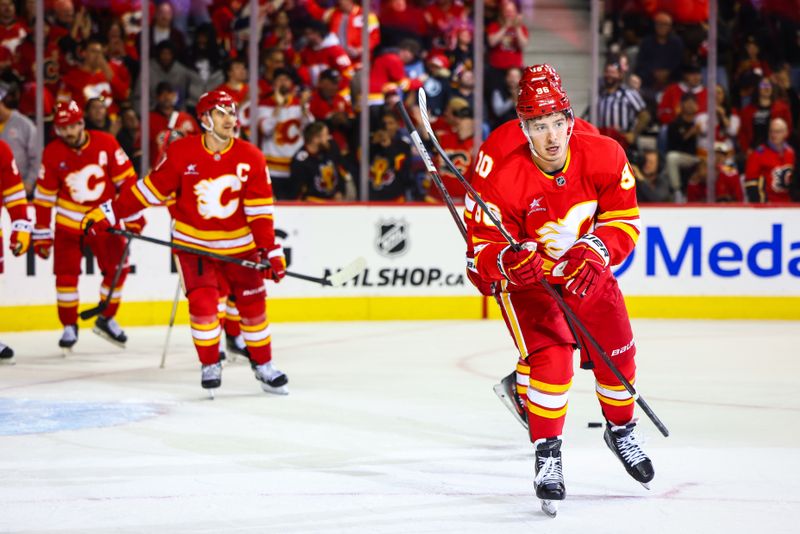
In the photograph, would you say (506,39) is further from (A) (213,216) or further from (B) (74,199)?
(A) (213,216)

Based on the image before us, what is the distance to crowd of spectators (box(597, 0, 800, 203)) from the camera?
9750mm

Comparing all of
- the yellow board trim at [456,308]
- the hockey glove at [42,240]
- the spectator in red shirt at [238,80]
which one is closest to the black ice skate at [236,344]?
the hockey glove at [42,240]

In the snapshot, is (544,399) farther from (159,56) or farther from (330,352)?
(159,56)

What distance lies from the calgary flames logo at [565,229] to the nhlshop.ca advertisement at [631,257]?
5.44 metres

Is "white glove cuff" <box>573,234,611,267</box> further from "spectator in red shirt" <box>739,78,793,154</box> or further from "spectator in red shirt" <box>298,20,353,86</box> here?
"spectator in red shirt" <box>739,78,793,154</box>

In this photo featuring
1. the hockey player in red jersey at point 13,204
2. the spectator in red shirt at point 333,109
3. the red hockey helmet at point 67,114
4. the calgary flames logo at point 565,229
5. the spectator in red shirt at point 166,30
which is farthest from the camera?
the spectator in red shirt at point 333,109

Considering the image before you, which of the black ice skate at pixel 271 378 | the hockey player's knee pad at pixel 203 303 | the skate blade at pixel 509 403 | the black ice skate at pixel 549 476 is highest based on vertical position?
the hockey player's knee pad at pixel 203 303

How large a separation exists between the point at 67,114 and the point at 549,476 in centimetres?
452

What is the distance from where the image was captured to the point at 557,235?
3910mm

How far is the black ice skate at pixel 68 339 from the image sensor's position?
763cm

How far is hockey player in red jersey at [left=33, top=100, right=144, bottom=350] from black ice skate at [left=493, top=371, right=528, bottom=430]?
3089 millimetres

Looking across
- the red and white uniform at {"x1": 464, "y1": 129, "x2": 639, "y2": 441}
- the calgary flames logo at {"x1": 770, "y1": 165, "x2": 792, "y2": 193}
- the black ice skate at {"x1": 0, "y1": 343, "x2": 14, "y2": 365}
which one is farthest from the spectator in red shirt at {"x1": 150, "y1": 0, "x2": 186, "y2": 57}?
the red and white uniform at {"x1": 464, "y1": 129, "x2": 639, "y2": 441}

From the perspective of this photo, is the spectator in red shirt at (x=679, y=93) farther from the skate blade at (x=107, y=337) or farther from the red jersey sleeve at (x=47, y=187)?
the red jersey sleeve at (x=47, y=187)

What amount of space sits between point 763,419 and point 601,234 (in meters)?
1.91
